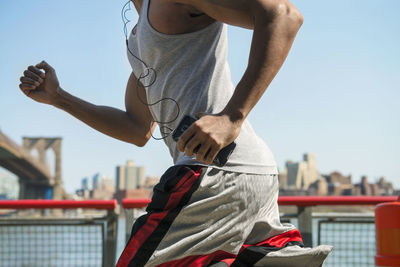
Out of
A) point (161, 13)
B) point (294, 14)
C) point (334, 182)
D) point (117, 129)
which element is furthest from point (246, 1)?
point (334, 182)

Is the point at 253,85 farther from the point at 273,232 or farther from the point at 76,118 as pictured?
the point at 76,118

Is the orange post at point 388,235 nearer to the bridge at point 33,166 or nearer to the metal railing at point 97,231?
the metal railing at point 97,231

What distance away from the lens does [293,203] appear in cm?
234

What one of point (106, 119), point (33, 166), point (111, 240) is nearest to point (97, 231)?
point (111, 240)

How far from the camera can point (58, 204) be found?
244 cm

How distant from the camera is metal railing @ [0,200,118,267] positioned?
2400mm

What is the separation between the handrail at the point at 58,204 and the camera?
2338 mm

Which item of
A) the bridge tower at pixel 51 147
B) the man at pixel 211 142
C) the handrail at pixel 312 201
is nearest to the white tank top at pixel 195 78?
the man at pixel 211 142

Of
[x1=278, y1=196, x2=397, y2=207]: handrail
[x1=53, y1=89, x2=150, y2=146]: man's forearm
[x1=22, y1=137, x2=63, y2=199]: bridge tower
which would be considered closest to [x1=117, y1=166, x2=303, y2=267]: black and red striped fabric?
[x1=53, y1=89, x2=150, y2=146]: man's forearm

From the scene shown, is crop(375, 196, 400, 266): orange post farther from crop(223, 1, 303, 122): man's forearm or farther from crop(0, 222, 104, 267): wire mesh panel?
crop(0, 222, 104, 267): wire mesh panel

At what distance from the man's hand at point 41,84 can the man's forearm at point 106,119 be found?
2 centimetres

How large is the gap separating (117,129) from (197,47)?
19.4 inches

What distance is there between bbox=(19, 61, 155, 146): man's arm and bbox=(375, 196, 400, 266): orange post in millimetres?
976

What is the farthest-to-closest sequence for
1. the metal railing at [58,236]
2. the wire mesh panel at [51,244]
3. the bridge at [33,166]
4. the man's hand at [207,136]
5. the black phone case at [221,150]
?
the bridge at [33,166]
the wire mesh panel at [51,244]
the metal railing at [58,236]
the black phone case at [221,150]
the man's hand at [207,136]
